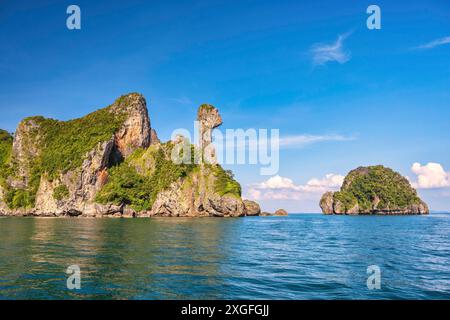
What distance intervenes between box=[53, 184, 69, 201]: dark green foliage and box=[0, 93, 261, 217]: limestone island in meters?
0.35

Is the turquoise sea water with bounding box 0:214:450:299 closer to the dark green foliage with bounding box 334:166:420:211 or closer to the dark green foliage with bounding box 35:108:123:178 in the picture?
the dark green foliage with bounding box 35:108:123:178

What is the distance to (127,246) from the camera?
3123 cm

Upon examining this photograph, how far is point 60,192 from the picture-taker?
118750mm

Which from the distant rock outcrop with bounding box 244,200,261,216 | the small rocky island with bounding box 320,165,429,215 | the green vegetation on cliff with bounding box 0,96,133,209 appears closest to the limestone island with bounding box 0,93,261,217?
the green vegetation on cliff with bounding box 0,96,133,209

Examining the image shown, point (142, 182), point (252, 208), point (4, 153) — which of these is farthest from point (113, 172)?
point (4, 153)

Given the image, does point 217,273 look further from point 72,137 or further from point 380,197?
point 380,197

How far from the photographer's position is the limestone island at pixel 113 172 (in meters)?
115

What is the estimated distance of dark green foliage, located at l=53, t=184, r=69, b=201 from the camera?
118 meters

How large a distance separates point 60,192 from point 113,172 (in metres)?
19.9

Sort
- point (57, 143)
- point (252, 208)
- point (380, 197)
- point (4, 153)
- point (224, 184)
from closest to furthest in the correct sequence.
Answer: point (224, 184) → point (57, 143) → point (252, 208) → point (4, 153) → point (380, 197)

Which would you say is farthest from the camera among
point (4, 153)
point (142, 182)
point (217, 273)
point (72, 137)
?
point (4, 153)

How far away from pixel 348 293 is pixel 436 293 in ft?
14.7
